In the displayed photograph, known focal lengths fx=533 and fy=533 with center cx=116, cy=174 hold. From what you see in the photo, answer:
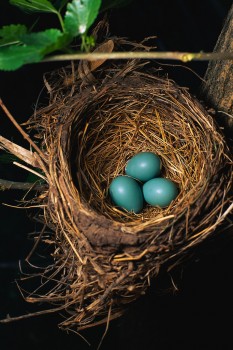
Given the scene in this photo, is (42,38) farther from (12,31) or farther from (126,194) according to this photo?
(126,194)

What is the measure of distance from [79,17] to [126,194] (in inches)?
24.0

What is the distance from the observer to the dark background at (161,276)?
5.11ft

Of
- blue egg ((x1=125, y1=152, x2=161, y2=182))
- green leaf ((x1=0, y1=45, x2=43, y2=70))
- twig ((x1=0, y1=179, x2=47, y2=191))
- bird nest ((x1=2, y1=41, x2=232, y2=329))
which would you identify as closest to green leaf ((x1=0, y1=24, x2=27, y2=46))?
green leaf ((x1=0, y1=45, x2=43, y2=70))

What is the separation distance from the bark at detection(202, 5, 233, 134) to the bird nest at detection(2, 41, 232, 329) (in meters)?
0.05

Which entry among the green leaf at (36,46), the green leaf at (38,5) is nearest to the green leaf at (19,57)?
the green leaf at (36,46)

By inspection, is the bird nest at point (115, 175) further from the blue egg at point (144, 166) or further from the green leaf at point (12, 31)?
the green leaf at point (12, 31)

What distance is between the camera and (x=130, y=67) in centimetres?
128

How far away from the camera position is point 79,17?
32.0 inches

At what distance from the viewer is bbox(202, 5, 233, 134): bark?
3.73 ft

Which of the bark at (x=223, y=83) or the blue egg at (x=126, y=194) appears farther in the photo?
the blue egg at (x=126, y=194)

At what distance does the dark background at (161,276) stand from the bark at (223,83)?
0.27ft

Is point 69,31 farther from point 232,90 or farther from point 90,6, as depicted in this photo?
point 232,90

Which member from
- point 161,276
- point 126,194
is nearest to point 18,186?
point 126,194

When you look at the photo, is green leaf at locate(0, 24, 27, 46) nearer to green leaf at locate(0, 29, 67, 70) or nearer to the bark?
green leaf at locate(0, 29, 67, 70)
